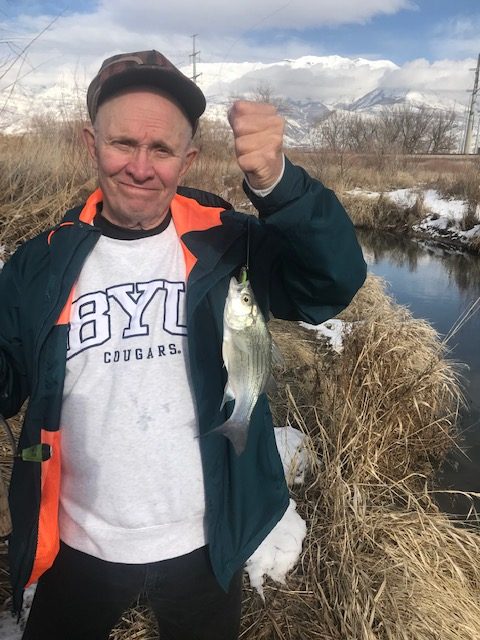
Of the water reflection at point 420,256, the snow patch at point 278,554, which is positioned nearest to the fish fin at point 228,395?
the snow patch at point 278,554

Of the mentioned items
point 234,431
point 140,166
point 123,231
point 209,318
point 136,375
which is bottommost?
point 234,431

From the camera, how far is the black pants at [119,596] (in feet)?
4.99

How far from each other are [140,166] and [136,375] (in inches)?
24.9

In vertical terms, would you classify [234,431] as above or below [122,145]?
below

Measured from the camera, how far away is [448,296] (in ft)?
34.2

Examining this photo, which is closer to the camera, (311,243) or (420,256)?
(311,243)

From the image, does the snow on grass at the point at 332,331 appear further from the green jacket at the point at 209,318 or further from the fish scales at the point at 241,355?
the fish scales at the point at 241,355

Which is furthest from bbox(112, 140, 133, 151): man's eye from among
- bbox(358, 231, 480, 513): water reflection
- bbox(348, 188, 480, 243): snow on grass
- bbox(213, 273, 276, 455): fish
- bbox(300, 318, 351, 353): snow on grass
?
bbox(348, 188, 480, 243): snow on grass

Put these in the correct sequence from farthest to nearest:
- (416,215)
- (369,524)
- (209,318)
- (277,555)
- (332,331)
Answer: (416,215) → (332,331) → (369,524) → (277,555) → (209,318)

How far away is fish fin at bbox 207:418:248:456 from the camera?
4.73 feet

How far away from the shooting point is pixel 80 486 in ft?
5.08

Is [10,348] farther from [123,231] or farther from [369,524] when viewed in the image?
[369,524]

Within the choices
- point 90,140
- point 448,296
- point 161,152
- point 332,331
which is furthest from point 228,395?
point 448,296

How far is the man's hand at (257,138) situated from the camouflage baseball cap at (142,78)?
282mm
